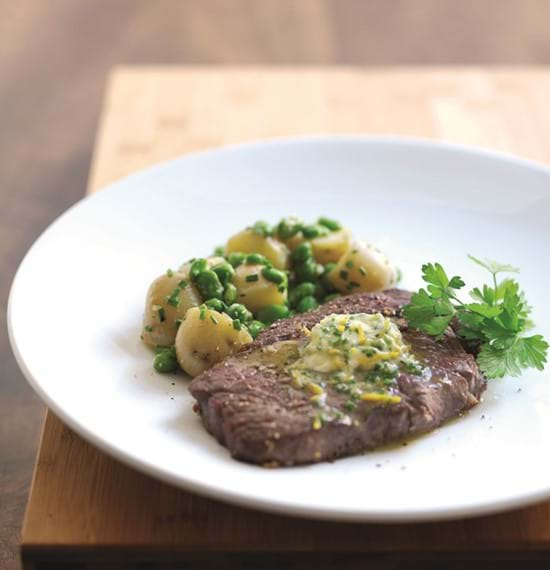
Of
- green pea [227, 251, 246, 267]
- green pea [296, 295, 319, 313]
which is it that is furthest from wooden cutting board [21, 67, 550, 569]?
green pea [296, 295, 319, 313]

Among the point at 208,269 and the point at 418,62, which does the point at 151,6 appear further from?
the point at 208,269

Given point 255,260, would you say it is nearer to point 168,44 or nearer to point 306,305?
point 306,305

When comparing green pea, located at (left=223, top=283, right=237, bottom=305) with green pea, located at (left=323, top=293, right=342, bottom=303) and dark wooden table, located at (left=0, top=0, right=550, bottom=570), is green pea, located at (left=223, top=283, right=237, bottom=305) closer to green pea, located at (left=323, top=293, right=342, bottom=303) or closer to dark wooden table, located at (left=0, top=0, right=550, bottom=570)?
green pea, located at (left=323, top=293, right=342, bottom=303)

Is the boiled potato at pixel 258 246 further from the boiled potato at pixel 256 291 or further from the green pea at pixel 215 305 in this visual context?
the green pea at pixel 215 305

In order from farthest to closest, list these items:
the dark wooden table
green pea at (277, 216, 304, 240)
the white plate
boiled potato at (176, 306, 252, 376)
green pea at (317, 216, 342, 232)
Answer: the dark wooden table < green pea at (317, 216, 342, 232) < green pea at (277, 216, 304, 240) < boiled potato at (176, 306, 252, 376) < the white plate

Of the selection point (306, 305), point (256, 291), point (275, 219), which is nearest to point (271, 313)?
point (256, 291)

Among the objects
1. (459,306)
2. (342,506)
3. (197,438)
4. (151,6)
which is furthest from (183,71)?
(342,506)
